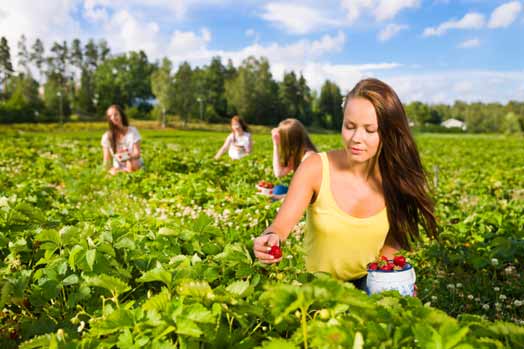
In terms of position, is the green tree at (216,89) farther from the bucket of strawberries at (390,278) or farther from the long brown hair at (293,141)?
the bucket of strawberries at (390,278)

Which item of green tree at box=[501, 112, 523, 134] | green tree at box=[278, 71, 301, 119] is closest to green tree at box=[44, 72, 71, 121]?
green tree at box=[278, 71, 301, 119]

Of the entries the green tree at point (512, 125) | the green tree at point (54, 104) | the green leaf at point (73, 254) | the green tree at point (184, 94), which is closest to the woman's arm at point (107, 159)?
the green leaf at point (73, 254)

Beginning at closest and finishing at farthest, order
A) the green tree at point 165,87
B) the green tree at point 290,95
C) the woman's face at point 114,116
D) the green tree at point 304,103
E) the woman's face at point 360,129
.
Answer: the woman's face at point 360,129
the woman's face at point 114,116
the green tree at point 165,87
the green tree at point 290,95
the green tree at point 304,103

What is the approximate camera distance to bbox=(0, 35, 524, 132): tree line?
68.8 metres

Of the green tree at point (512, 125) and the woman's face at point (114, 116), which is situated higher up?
the woman's face at point (114, 116)

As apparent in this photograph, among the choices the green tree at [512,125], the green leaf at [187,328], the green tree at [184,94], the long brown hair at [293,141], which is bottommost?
the green tree at [512,125]

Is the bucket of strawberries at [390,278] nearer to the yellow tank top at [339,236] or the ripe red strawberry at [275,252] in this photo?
the yellow tank top at [339,236]

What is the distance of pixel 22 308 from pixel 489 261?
376cm

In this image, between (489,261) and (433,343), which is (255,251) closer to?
(433,343)

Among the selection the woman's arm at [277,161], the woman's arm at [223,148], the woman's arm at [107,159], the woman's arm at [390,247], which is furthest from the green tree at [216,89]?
the woman's arm at [390,247]

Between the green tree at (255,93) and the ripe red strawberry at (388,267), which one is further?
the green tree at (255,93)

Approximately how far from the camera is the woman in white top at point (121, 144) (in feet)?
27.3

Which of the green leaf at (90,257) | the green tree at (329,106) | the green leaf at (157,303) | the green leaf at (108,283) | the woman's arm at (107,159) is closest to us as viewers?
the green leaf at (157,303)

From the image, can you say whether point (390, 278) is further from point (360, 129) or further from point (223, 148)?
point (223, 148)
